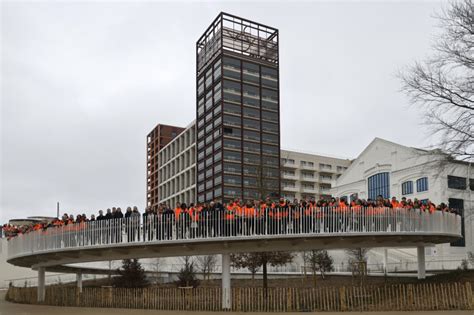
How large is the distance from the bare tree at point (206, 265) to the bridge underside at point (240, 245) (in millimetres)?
17966

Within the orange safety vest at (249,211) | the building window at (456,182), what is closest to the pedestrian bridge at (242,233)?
the orange safety vest at (249,211)

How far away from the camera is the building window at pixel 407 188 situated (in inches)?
2424

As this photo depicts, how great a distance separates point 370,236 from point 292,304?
15.3 ft

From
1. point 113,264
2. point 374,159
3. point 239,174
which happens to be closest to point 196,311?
point 113,264

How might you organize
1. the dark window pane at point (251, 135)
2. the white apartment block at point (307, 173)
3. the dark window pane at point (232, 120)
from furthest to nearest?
the white apartment block at point (307, 173)
the dark window pane at point (251, 135)
the dark window pane at point (232, 120)

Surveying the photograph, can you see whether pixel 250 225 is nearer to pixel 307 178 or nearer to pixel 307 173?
pixel 307 178

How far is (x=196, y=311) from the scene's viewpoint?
84.7 feet

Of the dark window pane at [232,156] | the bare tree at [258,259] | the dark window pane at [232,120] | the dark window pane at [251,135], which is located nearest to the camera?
the bare tree at [258,259]

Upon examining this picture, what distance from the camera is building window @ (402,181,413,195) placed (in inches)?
2424

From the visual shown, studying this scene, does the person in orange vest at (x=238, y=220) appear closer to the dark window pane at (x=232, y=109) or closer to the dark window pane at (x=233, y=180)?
the dark window pane at (x=233, y=180)

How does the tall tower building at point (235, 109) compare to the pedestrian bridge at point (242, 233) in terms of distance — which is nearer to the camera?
the pedestrian bridge at point (242, 233)

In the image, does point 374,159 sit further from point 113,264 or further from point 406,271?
point 113,264

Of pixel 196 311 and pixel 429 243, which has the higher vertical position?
pixel 429 243

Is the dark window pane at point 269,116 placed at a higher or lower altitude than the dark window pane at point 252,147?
higher
